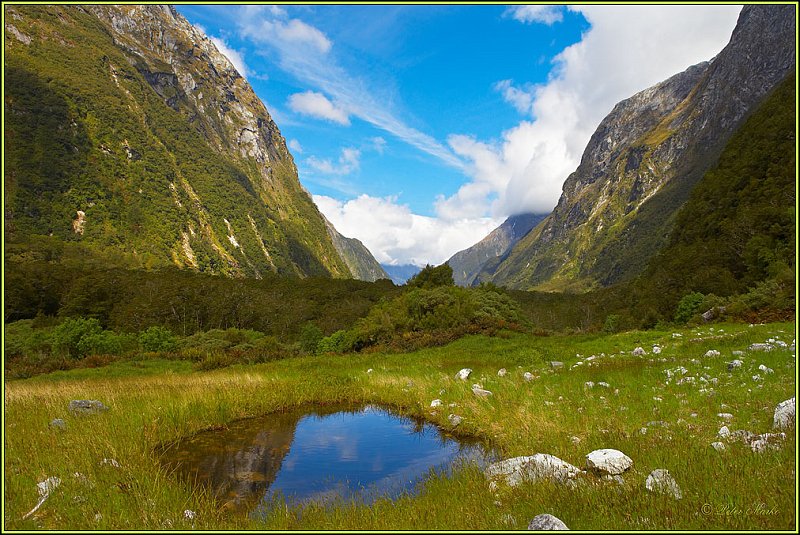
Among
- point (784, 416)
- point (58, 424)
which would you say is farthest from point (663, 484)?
point (58, 424)

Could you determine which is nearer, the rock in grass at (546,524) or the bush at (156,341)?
the rock in grass at (546,524)

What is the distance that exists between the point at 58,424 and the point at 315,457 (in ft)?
20.9

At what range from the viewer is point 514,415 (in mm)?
10617

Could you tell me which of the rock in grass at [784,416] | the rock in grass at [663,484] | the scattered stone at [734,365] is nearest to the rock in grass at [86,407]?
the rock in grass at [663,484]

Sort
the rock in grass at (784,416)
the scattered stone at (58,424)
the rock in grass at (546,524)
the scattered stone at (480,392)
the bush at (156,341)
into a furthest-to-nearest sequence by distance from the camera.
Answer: the bush at (156,341) < the scattered stone at (480,392) < the scattered stone at (58,424) < the rock in grass at (784,416) < the rock in grass at (546,524)

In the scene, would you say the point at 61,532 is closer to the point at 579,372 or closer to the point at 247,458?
the point at 247,458

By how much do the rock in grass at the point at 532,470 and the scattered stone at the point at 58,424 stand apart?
33.1ft

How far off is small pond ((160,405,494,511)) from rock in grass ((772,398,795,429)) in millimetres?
5270

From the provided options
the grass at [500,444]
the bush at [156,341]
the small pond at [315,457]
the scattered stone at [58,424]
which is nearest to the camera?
the grass at [500,444]

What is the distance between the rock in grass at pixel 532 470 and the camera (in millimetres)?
6309

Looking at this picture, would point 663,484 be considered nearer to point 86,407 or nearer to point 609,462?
point 609,462

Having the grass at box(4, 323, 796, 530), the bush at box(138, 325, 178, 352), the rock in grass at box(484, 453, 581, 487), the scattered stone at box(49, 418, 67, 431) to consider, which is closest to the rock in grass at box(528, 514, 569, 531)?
the grass at box(4, 323, 796, 530)

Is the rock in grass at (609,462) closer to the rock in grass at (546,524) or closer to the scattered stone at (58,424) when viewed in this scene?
the rock in grass at (546,524)

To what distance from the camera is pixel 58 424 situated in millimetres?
10117
